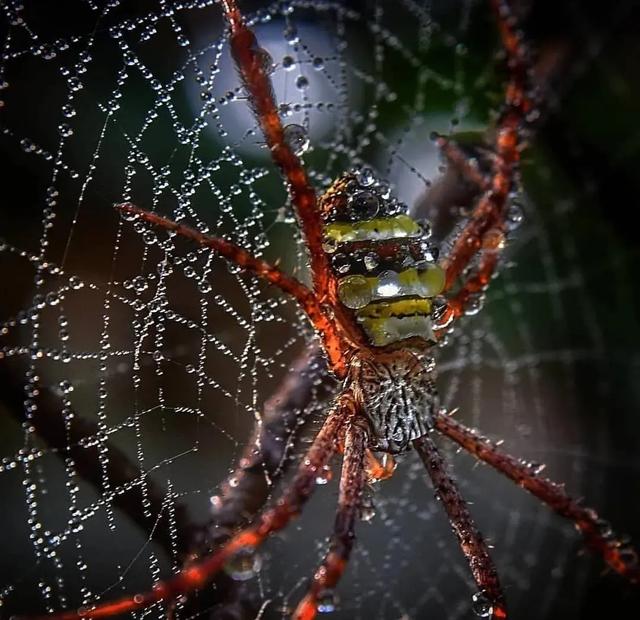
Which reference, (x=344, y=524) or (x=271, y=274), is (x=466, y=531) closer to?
(x=344, y=524)

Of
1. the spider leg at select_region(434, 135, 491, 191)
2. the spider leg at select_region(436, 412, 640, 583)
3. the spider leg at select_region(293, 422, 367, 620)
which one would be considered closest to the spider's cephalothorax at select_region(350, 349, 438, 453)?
the spider leg at select_region(293, 422, 367, 620)

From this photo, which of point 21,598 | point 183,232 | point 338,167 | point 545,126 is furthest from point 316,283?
point 545,126

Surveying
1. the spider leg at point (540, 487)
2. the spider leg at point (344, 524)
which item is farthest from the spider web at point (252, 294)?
the spider leg at point (540, 487)

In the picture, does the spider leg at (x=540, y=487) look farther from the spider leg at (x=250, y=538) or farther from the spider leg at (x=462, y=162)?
the spider leg at (x=462, y=162)

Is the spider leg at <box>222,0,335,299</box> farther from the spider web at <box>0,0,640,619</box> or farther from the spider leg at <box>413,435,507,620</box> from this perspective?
the spider leg at <box>413,435,507,620</box>

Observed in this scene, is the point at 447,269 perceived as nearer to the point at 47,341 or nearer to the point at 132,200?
the point at 132,200
